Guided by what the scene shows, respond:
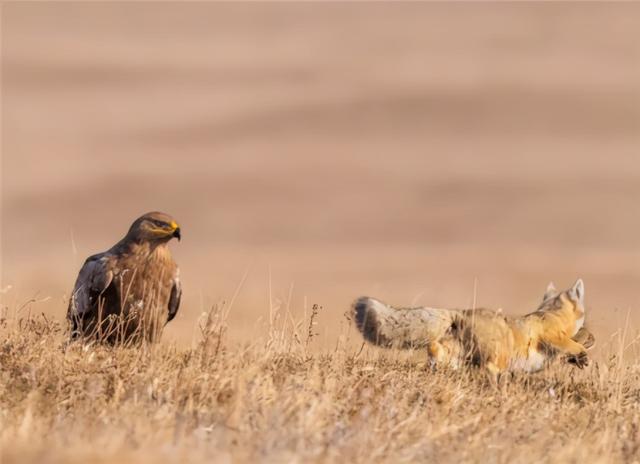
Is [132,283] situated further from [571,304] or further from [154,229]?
[571,304]

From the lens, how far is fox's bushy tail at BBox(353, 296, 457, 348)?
9.28 m

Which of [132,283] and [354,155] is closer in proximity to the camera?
[132,283]

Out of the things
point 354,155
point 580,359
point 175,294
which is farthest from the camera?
point 354,155

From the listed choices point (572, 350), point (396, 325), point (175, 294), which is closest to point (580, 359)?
point (572, 350)

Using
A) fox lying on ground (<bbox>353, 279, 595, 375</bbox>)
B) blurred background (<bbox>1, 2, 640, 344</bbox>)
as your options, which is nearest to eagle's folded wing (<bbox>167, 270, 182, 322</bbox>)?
fox lying on ground (<bbox>353, 279, 595, 375</bbox>)

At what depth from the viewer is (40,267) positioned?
96.7 ft

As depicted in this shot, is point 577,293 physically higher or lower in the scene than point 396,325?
higher

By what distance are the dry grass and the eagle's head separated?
3.35 feet

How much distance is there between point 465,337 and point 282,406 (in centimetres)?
250

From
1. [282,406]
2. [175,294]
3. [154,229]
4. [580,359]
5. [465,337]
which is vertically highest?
[154,229]

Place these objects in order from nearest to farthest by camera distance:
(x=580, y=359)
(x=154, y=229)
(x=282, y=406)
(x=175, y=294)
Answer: (x=282, y=406) → (x=580, y=359) → (x=154, y=229) → (x=175, y=294)

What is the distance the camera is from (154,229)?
9.69m

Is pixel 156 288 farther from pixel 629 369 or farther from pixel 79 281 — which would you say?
pixel 629 369

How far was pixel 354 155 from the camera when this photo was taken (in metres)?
54.3
